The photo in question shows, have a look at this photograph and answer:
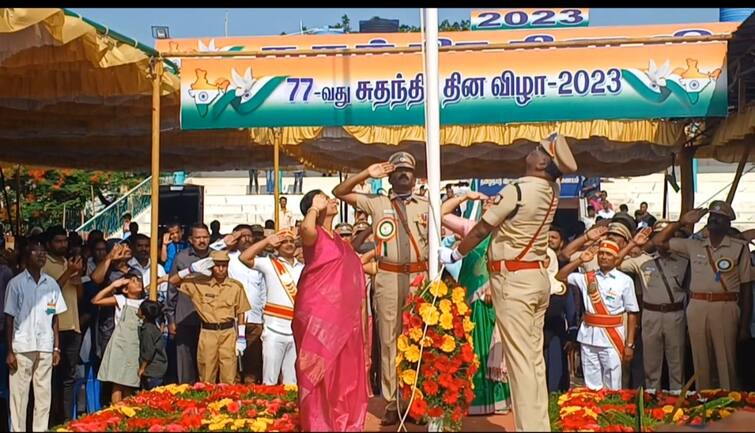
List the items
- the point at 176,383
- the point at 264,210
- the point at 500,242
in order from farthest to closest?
the point at 264,210 → the point at 176,383 → the point at 500,242

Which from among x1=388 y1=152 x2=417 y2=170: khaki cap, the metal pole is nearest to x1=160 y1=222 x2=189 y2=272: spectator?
x1=388 y1=152 x2=417 y2=170: khaki cap

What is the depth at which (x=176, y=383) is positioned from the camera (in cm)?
980

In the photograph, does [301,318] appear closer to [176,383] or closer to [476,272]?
[476,272]

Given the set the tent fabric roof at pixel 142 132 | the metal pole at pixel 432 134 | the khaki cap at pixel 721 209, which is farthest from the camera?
the tent fabric roof at pixel 142 132

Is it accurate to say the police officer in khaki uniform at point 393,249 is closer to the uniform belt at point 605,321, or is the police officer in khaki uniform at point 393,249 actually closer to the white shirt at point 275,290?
the white shirt at point 275,290

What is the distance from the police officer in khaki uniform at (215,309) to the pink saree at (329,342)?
7.87ft

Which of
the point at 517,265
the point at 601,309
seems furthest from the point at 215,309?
the point at 517,265

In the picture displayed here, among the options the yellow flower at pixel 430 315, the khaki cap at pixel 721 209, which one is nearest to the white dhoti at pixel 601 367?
the khaki cap at pixel 721 209

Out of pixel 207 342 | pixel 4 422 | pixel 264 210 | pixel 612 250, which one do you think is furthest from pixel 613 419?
pixel 264 210

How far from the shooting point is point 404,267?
304 inches

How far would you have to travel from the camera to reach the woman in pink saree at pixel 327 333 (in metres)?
6.88

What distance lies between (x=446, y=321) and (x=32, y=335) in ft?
12.0

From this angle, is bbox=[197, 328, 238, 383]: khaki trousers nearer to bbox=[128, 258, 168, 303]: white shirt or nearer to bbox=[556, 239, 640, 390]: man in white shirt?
bbox=[128, 258, 168, 303]: white shirt

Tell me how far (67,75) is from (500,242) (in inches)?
235
